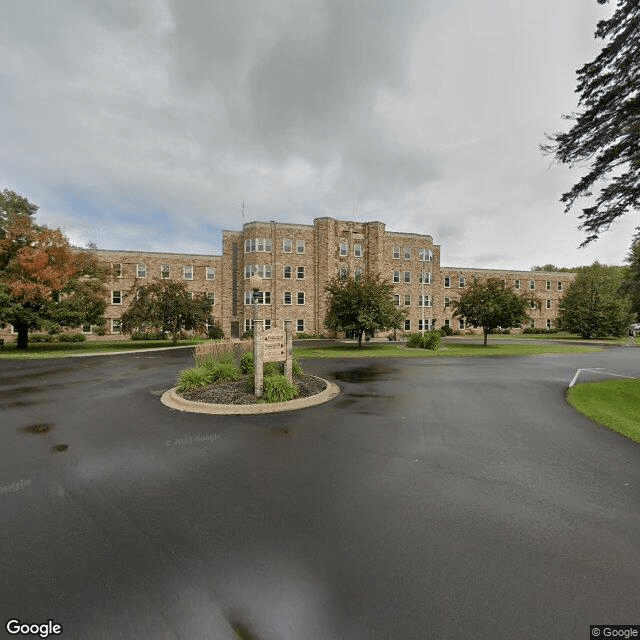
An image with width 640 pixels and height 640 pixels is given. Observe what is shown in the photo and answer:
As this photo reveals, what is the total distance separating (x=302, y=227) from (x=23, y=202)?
3080cm

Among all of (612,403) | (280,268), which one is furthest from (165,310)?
(612,403)

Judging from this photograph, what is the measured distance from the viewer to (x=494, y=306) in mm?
29156

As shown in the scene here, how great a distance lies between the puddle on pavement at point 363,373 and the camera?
13.3m

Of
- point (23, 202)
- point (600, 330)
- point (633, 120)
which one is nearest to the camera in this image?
point (633, 120)

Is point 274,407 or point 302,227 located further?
point 302,227

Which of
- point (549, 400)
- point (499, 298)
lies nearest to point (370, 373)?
point (549, 400)

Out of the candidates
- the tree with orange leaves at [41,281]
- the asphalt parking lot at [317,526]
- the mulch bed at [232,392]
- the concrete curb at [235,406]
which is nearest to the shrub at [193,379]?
the mulch bed at [232,392]

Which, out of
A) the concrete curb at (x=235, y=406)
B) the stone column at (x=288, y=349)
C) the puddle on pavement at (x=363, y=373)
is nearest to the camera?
the concrete curb at (x=235, y=406)

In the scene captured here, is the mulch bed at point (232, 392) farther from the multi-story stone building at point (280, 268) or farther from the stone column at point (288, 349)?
the multi-story stone building at point (280, 268)

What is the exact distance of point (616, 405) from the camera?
9953 millimetres

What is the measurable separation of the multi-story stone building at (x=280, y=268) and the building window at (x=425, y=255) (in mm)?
1560

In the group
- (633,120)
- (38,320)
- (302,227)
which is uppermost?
(302,227)

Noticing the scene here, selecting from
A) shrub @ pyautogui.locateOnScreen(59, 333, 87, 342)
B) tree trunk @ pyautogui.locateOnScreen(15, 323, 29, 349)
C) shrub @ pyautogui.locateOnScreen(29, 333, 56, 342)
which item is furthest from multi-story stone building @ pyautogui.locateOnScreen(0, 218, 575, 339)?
tree trunk @ pyautogui.locateOnScreen(15, 323, 29, 349)

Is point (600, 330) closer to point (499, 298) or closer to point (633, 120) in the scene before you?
point (499, 298)
